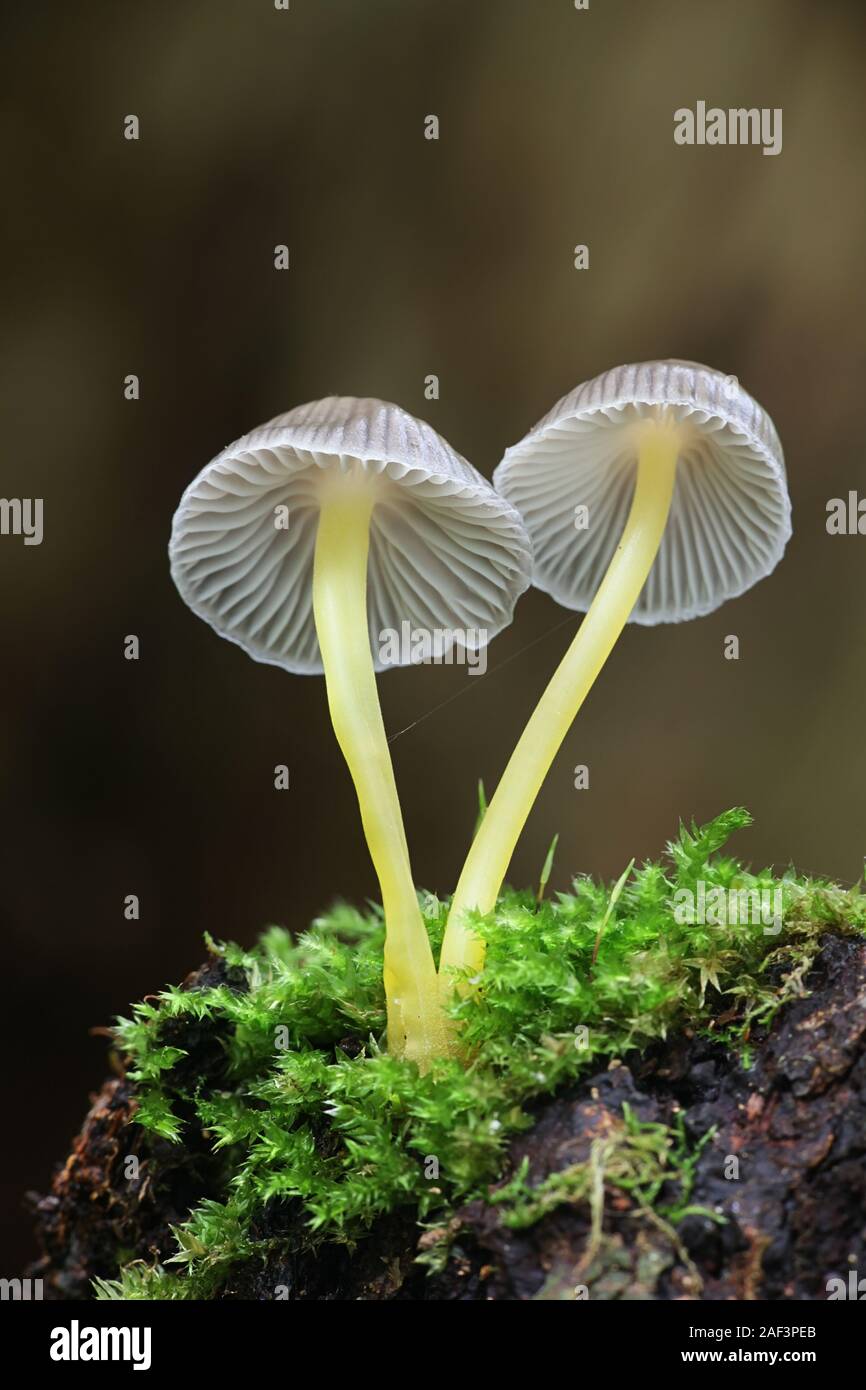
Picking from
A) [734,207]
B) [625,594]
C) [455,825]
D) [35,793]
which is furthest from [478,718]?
[625,594]

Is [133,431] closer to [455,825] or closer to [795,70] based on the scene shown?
[455,825]

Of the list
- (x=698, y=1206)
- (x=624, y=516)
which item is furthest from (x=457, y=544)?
(x=698, y=1206)

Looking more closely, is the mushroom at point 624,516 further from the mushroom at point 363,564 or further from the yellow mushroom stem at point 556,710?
the mushroom at point 363,564

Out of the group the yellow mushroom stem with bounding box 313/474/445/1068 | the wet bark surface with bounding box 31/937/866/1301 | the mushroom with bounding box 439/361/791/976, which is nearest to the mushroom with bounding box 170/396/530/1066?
the yellow mushroom stem with bounding box 313/474/445/1068

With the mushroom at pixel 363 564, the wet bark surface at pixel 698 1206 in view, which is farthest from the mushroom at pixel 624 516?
the wet bark surface at pixel 698 1206

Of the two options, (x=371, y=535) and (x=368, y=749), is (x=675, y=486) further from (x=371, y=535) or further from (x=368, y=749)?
(x=368, y=749)

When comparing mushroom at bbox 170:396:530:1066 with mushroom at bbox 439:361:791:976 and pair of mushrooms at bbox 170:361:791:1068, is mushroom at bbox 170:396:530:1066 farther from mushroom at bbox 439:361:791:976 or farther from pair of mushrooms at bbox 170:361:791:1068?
mushroom at bbox 439:361:791:976
